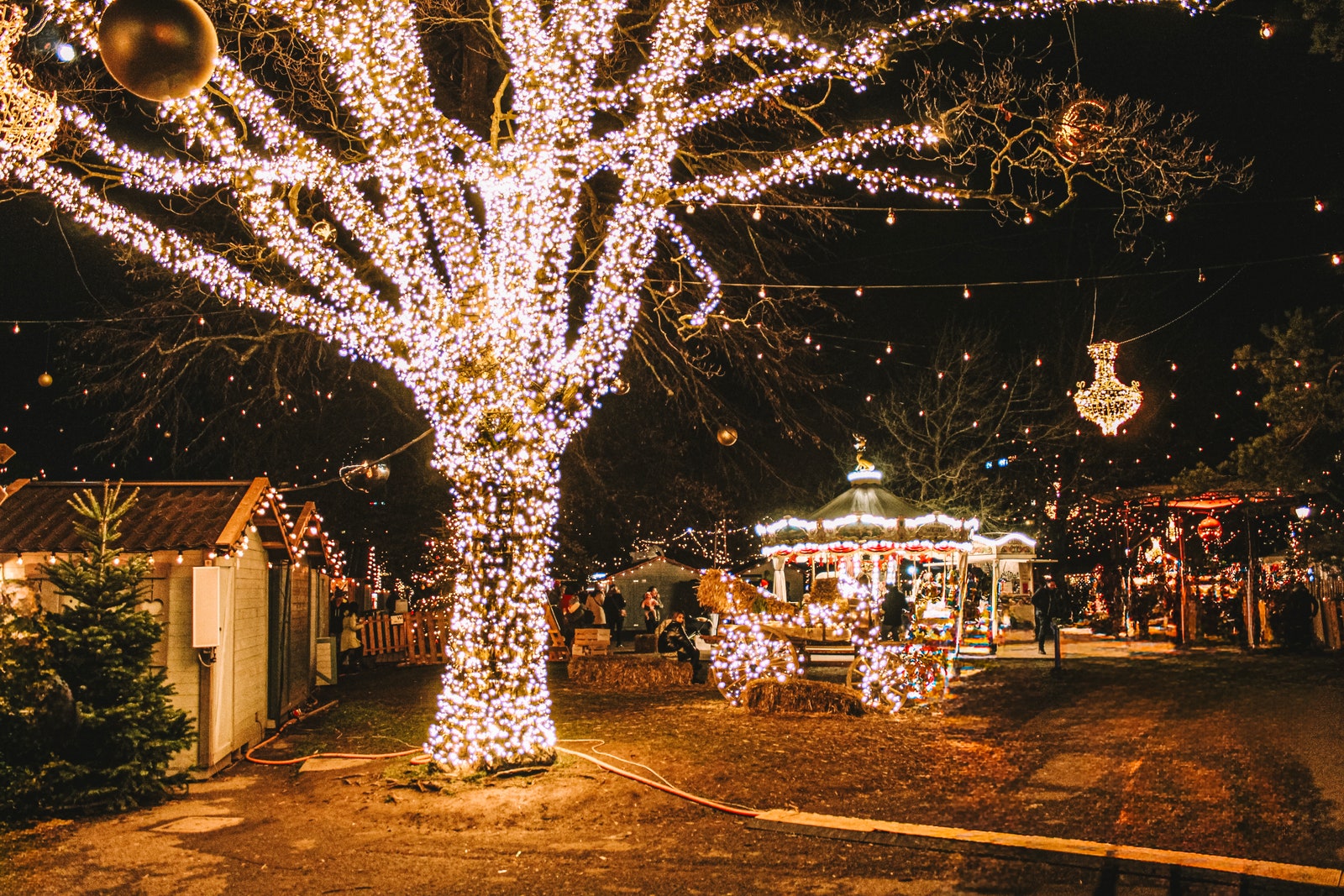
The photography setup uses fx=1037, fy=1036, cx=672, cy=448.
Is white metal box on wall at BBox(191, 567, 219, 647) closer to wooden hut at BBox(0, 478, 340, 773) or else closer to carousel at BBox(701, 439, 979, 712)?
wooden hut at BBox(0, 478, 340, 773)

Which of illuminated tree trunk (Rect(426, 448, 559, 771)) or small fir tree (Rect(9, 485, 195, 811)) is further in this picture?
illuminated tree trunk (Rect(426, 448, 559, 771))

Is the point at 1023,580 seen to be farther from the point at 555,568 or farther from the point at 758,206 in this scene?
the point at 758,206

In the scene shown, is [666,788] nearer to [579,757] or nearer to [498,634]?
[579,757]

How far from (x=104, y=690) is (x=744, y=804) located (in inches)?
205

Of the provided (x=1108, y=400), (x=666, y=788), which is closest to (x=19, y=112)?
(x=666, y=788)

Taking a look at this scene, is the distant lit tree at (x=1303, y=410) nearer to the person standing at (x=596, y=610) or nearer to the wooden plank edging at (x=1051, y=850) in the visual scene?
the wooden plank edging at (x=1051, y=850)

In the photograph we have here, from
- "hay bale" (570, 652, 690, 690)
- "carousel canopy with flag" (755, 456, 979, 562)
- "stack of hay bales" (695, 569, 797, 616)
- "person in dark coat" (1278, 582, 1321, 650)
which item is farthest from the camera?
"person in dark coat" (1278, 582, 1321, 650)

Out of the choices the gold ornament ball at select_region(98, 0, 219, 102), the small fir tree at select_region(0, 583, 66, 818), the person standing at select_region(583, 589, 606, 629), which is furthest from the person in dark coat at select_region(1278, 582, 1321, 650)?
the gold ornament ball at select_region(98, 0, 219, 102)

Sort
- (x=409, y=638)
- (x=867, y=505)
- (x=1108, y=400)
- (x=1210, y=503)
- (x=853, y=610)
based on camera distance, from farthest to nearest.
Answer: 1. (x=409, y=638)
2. (x=1108, y=400)
3. (x=1210, y=503)
4. (x=867, y=505)
5. (x=853, y=610)

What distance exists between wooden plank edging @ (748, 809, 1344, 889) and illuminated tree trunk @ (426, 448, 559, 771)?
2.49 meters

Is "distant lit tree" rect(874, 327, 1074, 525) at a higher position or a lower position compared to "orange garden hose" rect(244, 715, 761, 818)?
higher

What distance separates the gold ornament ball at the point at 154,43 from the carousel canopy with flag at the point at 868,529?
46.6 feet

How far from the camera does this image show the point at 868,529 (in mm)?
17797

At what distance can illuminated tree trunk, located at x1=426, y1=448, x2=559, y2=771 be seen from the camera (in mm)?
8867
